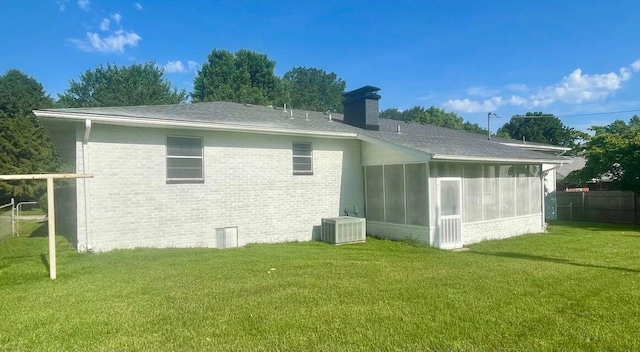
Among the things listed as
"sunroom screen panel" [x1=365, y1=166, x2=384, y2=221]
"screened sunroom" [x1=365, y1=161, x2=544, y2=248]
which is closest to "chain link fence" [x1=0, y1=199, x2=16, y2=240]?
"sunroom screen panel" [x1=365, y1=166, x2=384, y2=221]

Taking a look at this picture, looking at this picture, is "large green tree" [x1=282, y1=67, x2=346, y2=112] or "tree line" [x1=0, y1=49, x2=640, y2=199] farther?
"large green tree" [x1=282, y1=67, x2=346, y2=112]

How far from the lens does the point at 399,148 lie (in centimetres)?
1044

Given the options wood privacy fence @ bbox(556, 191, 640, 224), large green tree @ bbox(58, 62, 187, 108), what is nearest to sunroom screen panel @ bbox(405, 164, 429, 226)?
wood privacy fence @ bbox(556, 191, 640, 224)

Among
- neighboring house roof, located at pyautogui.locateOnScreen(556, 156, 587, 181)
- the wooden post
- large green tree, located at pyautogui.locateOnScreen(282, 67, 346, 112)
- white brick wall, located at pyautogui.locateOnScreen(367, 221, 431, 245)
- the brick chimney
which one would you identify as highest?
large green tree, located at pyautogui.locateOnScreen(282, 67, 346, 112)

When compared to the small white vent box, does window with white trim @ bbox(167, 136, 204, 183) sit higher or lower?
higher

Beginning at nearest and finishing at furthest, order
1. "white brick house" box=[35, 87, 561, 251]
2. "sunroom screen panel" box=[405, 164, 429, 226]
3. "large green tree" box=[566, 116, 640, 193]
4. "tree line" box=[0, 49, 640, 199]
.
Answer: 1. "white brick house" box=[35, 87, 561, 251]
2. "sunroom screen panel" box=[405, 164, 429, 226]
3. "large green tree" box=[566, 116, 640, 193]
4. "tree line" box=[0, 49, 640, 199]

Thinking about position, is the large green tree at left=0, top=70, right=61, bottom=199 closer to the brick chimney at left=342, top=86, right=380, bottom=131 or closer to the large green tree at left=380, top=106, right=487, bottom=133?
the brick chimney at left=342, top=86, right=380, bottom=131

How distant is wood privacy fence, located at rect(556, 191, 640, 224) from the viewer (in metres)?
15.6

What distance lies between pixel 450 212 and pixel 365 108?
17.1 feet

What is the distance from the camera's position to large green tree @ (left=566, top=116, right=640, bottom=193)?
15.4 metres

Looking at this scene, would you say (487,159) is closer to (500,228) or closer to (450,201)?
(450,201)

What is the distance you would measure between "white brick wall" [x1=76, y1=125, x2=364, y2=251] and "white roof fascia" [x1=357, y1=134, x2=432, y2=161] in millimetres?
707

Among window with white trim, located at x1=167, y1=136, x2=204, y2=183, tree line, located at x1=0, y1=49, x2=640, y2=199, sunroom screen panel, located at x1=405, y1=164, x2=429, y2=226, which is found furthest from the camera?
tree line, located at x1=0, y1=49, x2=640, y2=199

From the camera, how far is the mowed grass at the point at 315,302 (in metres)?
3.62
